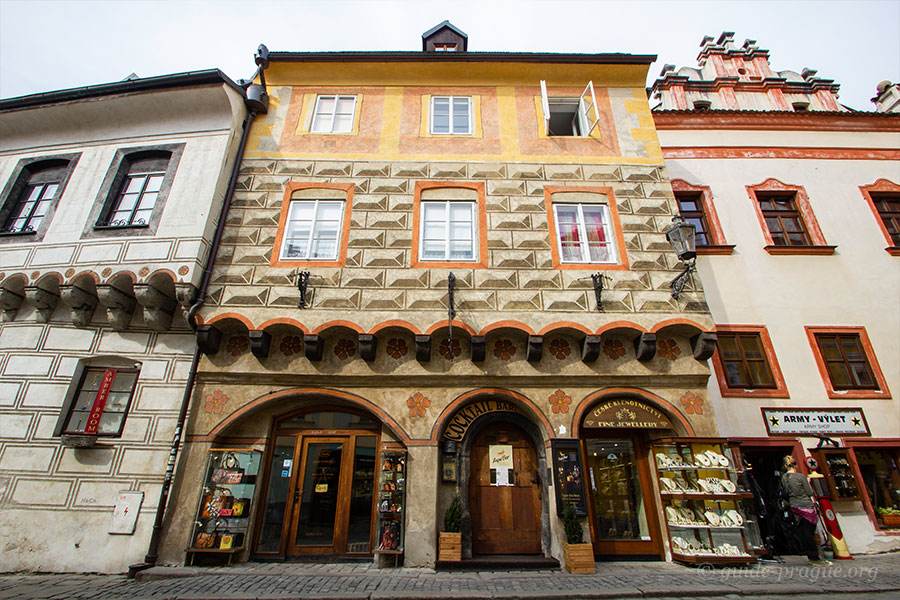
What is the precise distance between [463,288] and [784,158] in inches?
399

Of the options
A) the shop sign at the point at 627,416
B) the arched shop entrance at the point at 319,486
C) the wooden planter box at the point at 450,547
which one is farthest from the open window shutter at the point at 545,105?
the wooden planter box at the point at 450,547

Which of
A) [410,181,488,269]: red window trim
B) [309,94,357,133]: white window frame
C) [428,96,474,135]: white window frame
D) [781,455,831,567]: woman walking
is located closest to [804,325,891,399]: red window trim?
[781,455,831,567]: woman walking

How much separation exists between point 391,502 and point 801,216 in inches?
481

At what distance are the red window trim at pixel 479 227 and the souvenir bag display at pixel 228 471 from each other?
494 centimetres

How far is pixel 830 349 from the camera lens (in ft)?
31.7

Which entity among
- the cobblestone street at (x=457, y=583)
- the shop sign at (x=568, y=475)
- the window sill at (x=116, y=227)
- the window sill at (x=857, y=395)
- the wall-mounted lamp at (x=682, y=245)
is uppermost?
the window sill at (x=116, y=227)

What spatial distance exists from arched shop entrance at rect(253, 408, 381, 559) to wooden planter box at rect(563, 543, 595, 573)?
11.4 feet

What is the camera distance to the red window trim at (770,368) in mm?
9109

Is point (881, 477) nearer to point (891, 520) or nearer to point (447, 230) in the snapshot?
point (891, 520)

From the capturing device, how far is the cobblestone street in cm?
571

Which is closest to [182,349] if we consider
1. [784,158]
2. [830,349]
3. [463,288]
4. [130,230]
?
[130,230]

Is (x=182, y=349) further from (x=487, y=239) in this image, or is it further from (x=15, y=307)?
(x=487, y=239)

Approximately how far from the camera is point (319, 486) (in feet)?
26.7

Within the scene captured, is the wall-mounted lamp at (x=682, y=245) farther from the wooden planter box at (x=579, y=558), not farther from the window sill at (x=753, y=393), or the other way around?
the wooden planter box at (x=579, y=558)
